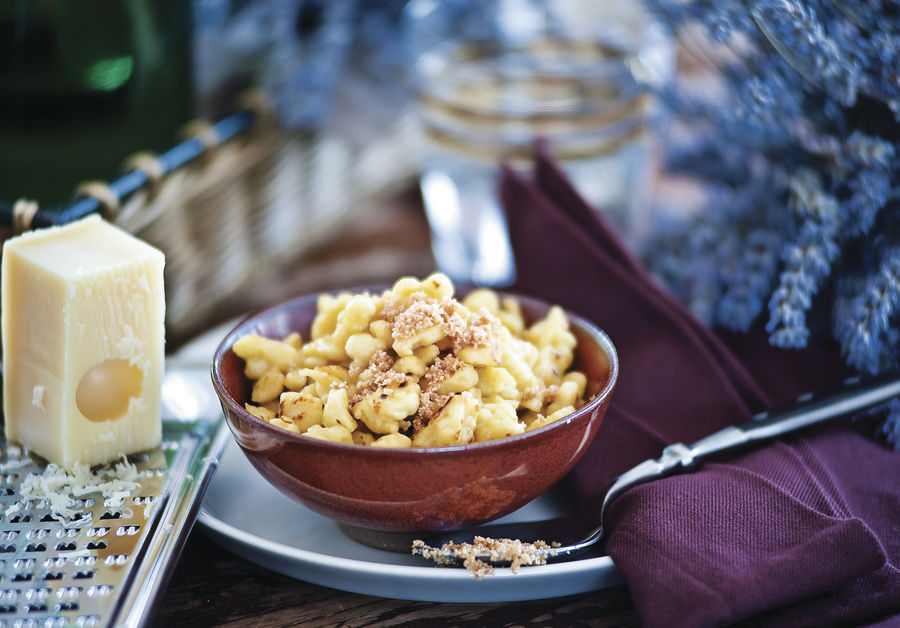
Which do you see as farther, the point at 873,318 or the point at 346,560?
the point at 873,318

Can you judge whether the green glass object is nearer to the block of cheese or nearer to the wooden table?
the block of cheese

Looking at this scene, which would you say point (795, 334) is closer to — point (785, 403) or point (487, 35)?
point (785, 403)

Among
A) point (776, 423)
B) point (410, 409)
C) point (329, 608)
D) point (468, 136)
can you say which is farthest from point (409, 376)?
point (468, 136)

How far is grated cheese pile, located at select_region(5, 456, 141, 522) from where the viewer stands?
0.56m

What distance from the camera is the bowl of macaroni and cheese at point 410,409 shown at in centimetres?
53

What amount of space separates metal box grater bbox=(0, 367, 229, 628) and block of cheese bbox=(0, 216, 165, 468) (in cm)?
3

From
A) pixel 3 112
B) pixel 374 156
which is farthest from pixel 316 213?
pixel 3 112

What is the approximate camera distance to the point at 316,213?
1.29 m

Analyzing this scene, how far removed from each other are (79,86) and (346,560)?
0.60m

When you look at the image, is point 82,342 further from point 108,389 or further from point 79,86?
point 79,86

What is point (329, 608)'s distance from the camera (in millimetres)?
553

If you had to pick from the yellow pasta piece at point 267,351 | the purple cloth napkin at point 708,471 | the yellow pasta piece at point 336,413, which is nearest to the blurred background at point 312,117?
the purple cloth napkin at point 708,471

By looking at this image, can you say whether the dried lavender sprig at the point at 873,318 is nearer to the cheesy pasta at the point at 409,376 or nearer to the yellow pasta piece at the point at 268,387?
the cheesy pasta at the point at 409,376

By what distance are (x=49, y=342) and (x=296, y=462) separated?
0.19 metres
